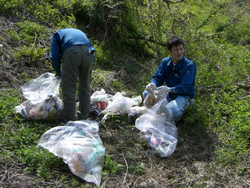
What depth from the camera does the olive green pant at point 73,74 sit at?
115 inches

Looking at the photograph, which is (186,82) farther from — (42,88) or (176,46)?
(42,88)

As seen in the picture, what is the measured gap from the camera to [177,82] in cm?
354

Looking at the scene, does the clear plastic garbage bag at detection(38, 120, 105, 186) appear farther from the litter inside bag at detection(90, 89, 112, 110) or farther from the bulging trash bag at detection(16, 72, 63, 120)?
the litter inside bag at detection(90, 89, 112, 110)

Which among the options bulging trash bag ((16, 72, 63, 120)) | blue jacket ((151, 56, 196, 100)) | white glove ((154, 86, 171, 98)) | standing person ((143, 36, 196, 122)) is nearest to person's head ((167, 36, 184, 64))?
standing person ((143, 36, 196, 122))

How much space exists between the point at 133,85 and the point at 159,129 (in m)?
1.56

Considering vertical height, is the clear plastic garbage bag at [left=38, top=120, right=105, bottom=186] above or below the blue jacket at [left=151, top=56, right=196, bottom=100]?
below

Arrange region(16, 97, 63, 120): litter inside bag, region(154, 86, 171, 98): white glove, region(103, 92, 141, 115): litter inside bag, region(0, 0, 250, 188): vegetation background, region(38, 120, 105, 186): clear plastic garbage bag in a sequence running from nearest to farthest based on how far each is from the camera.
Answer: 1. region(38, 120, 105, 186): clear plastic garbage bag
2. region(0, 0, 250, 188): vegetation background
3. region(16, 97, 63, 120): litter inside bag
4. region(154, 86, 171, 98): white glove
5. region(103, 92, 141, 115): litter inside bag

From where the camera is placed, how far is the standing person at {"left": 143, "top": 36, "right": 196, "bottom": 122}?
331 cm

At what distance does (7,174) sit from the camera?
2303mm

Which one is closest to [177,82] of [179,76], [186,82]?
[179,76]

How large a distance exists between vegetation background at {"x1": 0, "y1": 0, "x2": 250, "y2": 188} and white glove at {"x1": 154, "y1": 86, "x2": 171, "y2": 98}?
46cm

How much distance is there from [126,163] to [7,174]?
45.9 inches

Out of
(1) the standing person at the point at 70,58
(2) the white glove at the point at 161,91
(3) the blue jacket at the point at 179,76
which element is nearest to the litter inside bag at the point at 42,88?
(1) the standing person at the point at 70,58

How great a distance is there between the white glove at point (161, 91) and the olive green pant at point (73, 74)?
0.92 metres
